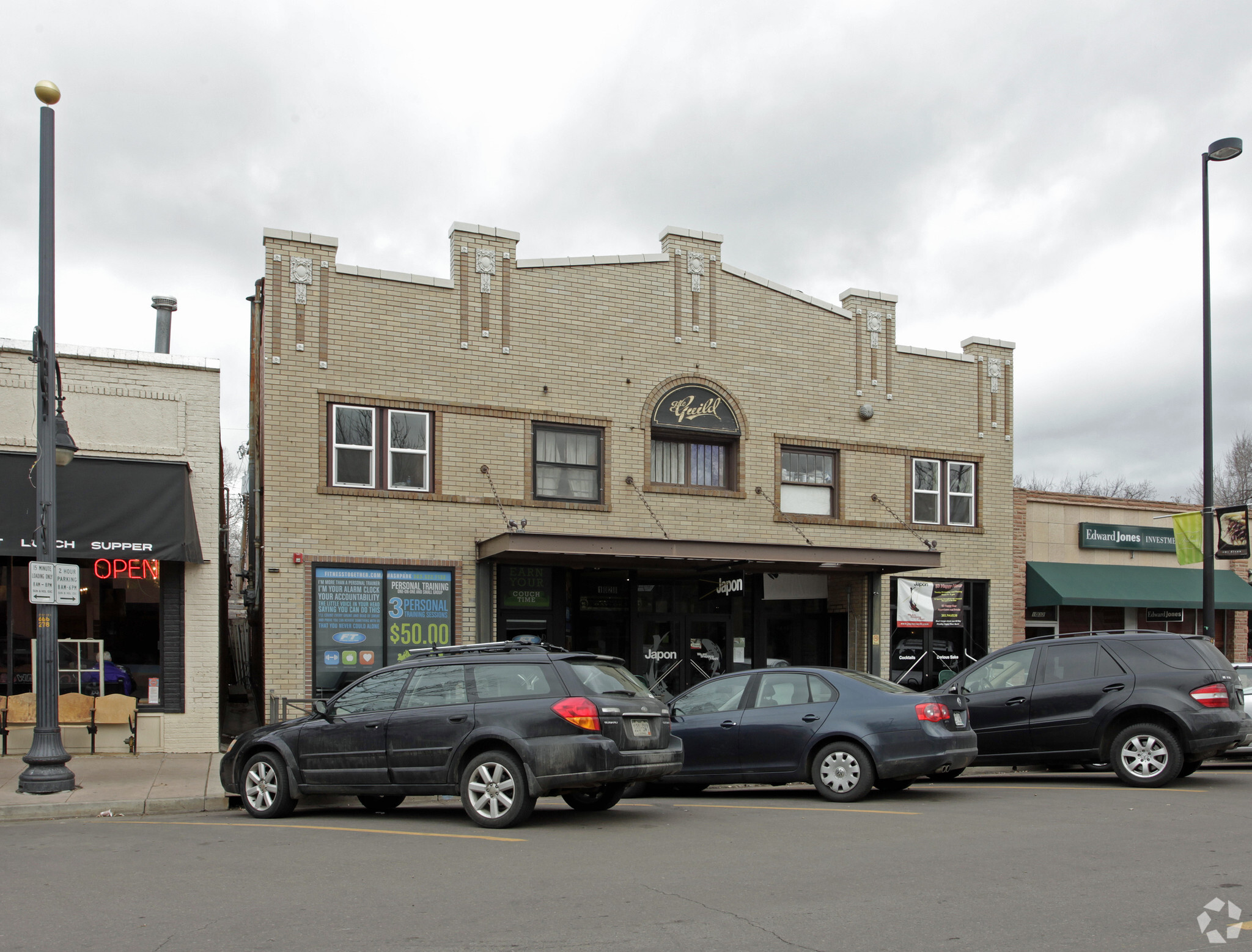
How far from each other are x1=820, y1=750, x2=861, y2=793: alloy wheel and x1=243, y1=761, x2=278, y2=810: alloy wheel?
5279mm

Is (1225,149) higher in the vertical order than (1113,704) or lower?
higher

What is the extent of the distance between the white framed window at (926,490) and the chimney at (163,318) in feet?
47.1

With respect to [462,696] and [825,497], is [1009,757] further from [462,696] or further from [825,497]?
[825,497]

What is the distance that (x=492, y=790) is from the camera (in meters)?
9.63

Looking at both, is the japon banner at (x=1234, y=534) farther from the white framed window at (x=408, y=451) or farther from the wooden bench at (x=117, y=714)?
the wooden bench at (x=117, y=714)

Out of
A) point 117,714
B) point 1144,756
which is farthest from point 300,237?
point 1144,756

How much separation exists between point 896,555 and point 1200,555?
20.8 feet

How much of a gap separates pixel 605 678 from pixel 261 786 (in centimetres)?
352

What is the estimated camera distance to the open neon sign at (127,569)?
606 inches

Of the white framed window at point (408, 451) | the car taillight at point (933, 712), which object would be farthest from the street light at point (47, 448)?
the car taillight at point (933, 712)

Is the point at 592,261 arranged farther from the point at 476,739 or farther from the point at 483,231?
the point at 476,739

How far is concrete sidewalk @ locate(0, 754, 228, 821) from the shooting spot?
37.2ft

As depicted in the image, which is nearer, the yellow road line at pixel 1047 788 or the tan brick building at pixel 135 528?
the yellow road line at pixel 1047 788

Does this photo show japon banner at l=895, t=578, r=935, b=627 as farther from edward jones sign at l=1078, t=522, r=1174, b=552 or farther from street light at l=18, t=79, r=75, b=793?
street light at l=18, t=79, r=75, b=793
